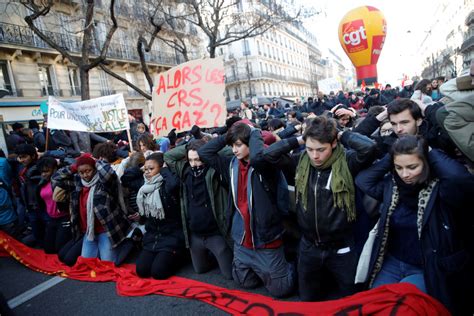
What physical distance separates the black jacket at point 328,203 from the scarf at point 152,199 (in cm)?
187

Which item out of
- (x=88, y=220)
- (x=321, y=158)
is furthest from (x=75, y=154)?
(x=321, y=158)

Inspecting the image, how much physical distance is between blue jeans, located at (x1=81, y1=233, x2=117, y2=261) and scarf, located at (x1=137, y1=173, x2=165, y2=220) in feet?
2.88

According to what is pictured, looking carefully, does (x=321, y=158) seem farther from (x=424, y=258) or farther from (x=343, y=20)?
(x=343, y=20)

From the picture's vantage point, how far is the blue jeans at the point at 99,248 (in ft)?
14.4

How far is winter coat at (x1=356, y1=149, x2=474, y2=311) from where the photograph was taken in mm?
2064

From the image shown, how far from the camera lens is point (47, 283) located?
422 cm

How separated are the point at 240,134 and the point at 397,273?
182cm

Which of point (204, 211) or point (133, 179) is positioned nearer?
point (204, 211)

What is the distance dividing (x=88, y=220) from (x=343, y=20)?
20.3 m

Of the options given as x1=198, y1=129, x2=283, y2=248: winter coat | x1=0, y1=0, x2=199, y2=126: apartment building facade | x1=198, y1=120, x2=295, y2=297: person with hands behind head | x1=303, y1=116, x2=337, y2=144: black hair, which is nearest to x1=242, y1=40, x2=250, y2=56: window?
x1=0, y1=0, x2=199, y2=126: apartment building facade

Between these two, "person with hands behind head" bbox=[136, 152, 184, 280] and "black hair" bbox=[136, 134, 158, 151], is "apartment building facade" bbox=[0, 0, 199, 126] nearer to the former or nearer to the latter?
"black hair" bbox=[136, 134, 158, 151]

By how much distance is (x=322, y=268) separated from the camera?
2850 millimetres

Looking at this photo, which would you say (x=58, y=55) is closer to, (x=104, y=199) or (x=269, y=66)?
(x=104, y=199)

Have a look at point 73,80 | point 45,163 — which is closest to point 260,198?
point 45,163
